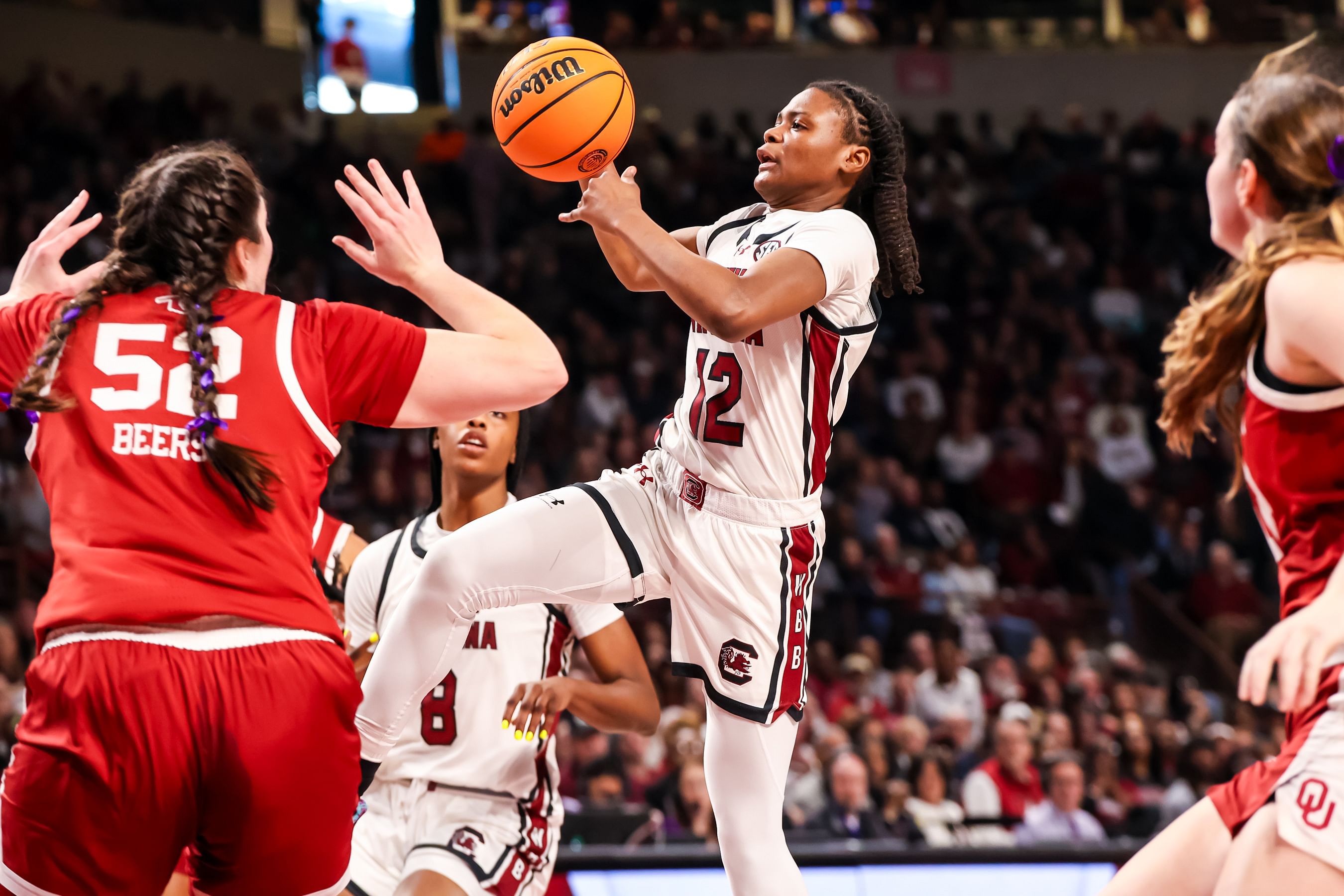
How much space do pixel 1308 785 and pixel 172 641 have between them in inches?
73.0

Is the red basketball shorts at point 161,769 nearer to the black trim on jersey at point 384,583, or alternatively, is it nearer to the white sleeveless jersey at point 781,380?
the white sleeveless jersey at point 781,380

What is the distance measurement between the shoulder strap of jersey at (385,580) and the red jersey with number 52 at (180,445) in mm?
1621

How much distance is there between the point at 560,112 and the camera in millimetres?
3438

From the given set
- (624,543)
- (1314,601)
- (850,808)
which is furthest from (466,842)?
(850,808)

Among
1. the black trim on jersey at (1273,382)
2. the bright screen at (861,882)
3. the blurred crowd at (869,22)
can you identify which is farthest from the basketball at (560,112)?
the blurred crowd at (869,22)

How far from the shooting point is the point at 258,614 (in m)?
2.35

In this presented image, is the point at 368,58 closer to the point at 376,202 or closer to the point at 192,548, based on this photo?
the point at 376,202

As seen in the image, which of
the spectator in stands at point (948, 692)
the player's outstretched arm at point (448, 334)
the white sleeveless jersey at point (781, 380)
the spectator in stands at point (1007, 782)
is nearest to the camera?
the player's outstretched arm at point (448, 334)

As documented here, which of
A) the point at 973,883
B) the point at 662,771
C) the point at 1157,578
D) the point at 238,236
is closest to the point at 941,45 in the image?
the point at 1157,578

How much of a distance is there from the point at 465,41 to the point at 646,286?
12803mm

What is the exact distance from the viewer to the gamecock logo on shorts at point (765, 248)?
11.3ft

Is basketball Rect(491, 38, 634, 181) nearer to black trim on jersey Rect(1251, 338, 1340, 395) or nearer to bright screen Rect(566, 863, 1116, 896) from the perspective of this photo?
black trim on jersey Rect(1251, 338, 1340, 395)

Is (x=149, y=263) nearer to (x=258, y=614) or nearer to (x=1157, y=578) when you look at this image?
(x=258, y=614)

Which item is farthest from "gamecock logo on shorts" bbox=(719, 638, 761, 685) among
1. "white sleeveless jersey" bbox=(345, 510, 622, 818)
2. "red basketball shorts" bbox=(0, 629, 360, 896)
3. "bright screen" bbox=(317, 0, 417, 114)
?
"bright screen" bbox=(317, 0, 417, 114)
